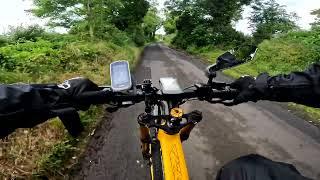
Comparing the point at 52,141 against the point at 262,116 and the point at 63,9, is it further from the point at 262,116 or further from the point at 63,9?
the point at 63,9

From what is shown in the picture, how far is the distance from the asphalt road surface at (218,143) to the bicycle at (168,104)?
2.42 metres

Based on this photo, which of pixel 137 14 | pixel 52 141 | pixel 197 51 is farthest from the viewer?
pixel 137 14

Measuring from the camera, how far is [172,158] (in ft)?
7.97

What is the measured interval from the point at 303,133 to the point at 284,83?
5103mm

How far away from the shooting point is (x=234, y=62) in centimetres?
243

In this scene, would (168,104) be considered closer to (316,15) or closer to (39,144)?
(39,144)

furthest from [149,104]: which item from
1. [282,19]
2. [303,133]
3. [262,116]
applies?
[282,19]

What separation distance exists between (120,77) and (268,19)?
28128 mm

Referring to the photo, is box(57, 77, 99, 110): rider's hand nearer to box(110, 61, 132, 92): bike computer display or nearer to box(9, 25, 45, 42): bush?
box(110, 61, 132, 92): bike computer display

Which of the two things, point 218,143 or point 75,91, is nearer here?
point 75,91

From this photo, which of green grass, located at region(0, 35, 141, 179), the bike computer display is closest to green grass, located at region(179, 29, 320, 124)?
green grass, located at region(0, 35, 141, 179)

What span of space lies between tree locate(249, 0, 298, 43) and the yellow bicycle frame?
83.2 ft

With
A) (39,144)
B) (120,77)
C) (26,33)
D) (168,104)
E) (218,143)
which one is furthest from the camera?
(26,33)

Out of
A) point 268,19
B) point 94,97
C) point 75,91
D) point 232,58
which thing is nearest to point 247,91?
point 232,58
